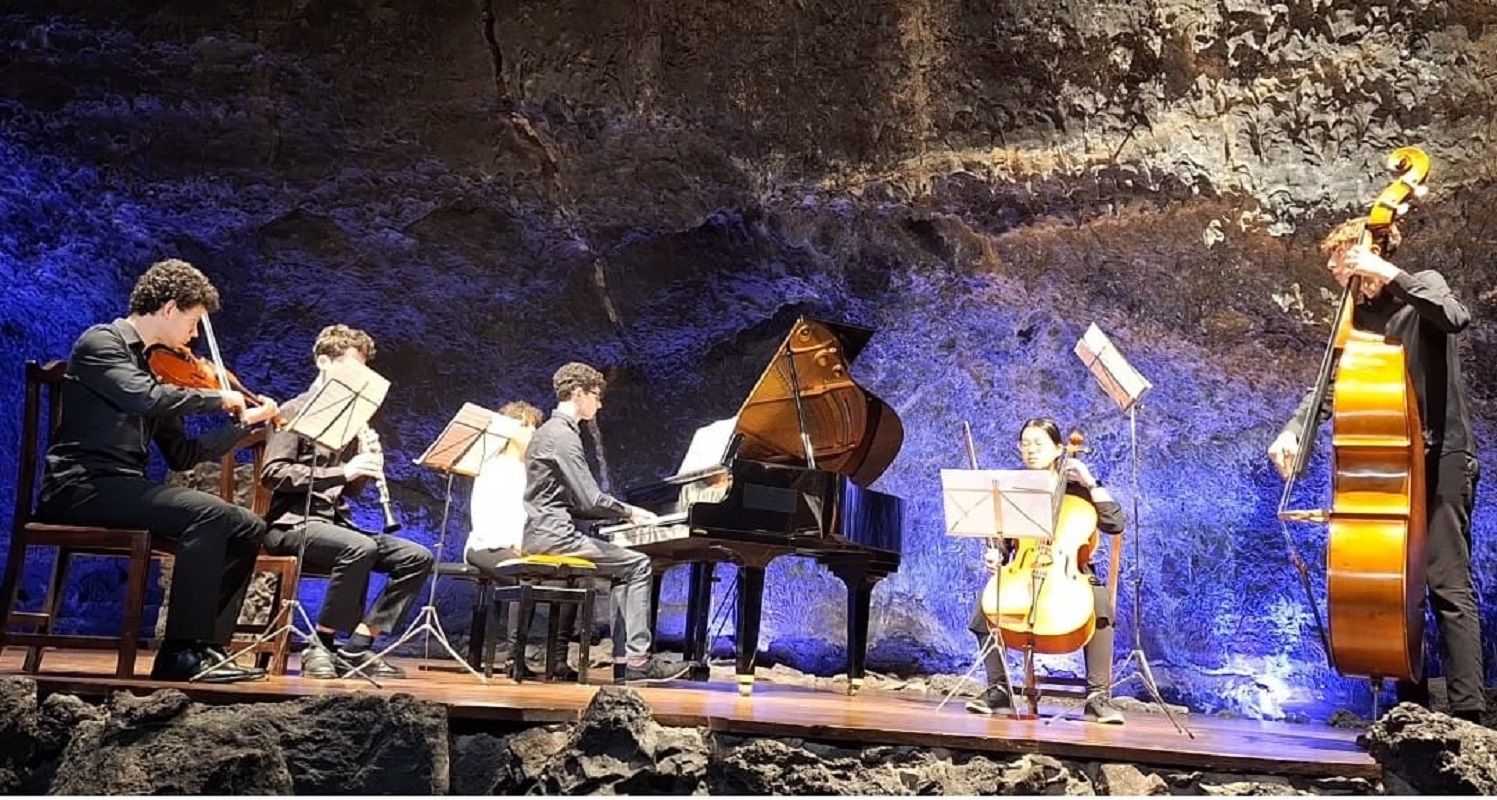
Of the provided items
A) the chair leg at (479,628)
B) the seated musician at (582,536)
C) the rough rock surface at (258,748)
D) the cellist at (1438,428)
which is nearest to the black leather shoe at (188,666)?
the rough rock surface at (258,748)

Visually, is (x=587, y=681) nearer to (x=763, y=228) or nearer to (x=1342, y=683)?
(x=763, y=228)

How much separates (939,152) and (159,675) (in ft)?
15.9

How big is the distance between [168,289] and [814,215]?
163 inches

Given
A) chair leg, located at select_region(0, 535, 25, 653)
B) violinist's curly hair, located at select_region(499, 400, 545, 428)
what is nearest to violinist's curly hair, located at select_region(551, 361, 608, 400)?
violinist's curly hair, located at select_region(499, 400, 545, 428)

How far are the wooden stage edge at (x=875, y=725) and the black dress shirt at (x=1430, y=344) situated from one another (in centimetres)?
117

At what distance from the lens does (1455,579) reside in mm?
4391

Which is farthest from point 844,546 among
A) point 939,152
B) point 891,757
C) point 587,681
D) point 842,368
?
point 939,152

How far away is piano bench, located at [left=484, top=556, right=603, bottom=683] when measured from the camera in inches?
225

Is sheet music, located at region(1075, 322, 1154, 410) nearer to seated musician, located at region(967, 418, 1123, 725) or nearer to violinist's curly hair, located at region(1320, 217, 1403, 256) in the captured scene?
seated musician, located at region(967, 418, 1123, 725)

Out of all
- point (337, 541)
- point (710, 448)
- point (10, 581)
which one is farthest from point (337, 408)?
point (710, 448)

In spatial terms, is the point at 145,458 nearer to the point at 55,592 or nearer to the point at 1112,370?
the point at 55,592

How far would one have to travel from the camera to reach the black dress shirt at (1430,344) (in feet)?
14.9

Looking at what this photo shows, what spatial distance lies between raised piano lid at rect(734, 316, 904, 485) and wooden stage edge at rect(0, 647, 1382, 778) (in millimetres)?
1595

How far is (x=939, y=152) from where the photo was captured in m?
7.34
